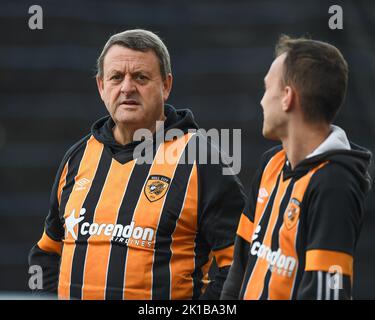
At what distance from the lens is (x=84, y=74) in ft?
12.0

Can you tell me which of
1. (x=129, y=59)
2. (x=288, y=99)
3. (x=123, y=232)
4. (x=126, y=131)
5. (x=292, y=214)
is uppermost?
(x=129, y=59)

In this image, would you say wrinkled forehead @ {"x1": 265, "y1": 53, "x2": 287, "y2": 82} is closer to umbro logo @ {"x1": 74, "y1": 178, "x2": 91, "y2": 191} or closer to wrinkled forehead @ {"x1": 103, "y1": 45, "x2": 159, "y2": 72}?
wrinkled forehead @ {"x1": 103, "y1": 45, "x2": 159, "y2": 72}

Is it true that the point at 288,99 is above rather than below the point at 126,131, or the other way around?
above

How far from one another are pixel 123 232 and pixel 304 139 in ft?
2.09

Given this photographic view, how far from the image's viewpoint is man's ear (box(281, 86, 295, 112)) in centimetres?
192

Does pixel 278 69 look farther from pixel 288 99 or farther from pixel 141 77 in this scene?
pixel 141 77

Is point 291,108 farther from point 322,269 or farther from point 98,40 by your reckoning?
point 98,40

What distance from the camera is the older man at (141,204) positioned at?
2.26 meters

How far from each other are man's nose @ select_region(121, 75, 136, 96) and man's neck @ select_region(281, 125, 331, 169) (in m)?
0.62

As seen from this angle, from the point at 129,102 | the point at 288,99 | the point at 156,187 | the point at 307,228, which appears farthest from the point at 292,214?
the point at 129,102

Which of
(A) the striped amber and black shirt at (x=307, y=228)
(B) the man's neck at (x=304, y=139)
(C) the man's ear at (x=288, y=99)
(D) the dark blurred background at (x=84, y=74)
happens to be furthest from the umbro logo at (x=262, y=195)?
(D) the dark blurred background at (x=84, y=74)

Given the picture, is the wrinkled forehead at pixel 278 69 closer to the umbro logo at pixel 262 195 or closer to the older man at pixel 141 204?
the umbro logo at pixel 262 195

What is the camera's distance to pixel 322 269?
5.73 feet

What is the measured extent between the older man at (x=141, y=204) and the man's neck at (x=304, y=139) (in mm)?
434
